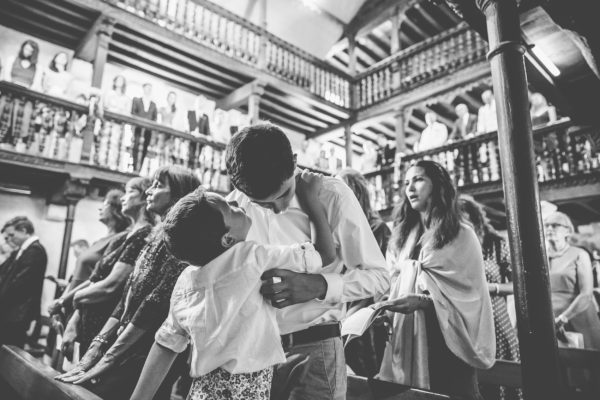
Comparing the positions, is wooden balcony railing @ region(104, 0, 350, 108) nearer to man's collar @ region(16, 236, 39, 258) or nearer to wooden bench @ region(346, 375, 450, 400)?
man's collar @ region(16, 236, 39, 258)

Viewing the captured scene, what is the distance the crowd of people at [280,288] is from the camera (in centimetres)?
110

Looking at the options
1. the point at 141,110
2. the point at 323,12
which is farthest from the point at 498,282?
the point at 323,12

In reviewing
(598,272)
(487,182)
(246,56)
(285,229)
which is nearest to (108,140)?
(246,56)

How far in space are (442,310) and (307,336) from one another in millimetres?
1009

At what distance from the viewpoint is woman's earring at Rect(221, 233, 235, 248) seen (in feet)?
3.68

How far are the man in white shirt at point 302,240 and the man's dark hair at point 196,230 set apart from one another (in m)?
0.15

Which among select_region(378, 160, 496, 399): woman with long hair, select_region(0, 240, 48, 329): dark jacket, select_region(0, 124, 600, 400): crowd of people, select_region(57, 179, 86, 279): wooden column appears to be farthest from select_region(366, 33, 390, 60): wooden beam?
select_region(378, 160, 496, 399): woman with long hair

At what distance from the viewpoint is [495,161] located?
24.1 feet

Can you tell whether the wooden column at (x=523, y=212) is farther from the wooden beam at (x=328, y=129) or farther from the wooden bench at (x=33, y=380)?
the wooden beam at (x=328, y=129)

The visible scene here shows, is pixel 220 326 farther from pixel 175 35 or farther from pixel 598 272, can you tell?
pixel 175 35

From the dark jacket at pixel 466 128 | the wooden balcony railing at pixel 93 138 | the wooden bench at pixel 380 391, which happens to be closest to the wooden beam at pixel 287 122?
the wooden balcony railing at pixel 93 138

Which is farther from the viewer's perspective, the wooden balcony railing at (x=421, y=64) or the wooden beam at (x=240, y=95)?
the wooden beam at (x=240, y=95)

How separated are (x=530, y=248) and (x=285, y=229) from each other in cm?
125

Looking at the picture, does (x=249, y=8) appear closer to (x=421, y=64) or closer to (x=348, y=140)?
(x=348, y=140)
